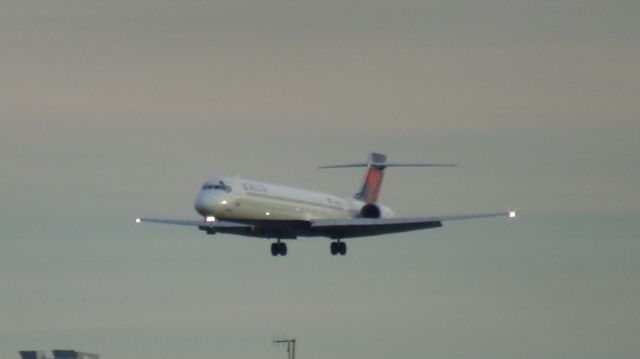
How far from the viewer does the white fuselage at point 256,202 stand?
110625 mm

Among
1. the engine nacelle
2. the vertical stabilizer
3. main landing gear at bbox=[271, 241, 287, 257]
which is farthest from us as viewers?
the vertical stabilizer

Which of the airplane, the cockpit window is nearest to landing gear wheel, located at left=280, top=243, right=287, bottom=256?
the airplane

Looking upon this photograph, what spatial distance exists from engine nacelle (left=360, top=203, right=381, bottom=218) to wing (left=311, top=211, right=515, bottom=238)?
483 centimetres

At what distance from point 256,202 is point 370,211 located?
1497cm

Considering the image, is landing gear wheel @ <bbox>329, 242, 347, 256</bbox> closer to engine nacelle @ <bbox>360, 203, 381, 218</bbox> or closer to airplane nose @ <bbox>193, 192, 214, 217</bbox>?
engine nacelle @ <bbox>360, 203, 381, 218</bbox>

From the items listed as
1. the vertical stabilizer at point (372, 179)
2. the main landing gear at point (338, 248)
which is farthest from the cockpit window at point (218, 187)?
the vertical stabilizer at point (372, 179)

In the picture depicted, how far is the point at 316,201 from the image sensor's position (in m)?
119

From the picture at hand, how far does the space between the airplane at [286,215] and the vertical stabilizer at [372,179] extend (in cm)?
577

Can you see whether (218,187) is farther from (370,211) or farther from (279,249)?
(370,211)

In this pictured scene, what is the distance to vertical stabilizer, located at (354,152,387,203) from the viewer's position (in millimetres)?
133750

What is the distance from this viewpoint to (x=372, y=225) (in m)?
119

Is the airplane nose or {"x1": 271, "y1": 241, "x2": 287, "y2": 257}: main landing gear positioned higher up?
{"x1": 271, "y1": 241, "x2": 287, "y2": 257}: main landing gear

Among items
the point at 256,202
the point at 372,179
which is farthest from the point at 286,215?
the point at 372,179

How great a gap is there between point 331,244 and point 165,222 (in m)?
9.31
